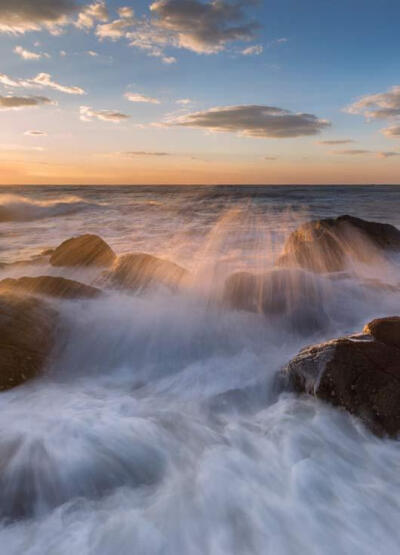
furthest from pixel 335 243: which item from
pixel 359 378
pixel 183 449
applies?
pixel 183 449

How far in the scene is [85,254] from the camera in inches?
Answer: 351

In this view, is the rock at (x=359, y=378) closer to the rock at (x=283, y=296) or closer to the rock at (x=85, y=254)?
the rock at (x=283, y=296)

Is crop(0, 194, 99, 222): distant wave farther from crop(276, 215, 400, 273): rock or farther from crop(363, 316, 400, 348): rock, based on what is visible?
crop(363, 316, 400, 348): rock

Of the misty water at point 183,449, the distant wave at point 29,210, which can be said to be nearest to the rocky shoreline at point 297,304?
the misty water at point 183,449

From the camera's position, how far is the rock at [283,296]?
6.05 m

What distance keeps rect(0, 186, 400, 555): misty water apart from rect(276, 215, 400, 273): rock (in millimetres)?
2931

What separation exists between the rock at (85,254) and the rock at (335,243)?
4454mm

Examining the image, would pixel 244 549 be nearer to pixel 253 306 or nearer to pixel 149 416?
pixel 149 416

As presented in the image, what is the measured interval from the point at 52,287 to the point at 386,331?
470 cm

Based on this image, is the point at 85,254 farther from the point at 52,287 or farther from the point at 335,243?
the point at 335,243

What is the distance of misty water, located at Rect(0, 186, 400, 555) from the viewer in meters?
2.62

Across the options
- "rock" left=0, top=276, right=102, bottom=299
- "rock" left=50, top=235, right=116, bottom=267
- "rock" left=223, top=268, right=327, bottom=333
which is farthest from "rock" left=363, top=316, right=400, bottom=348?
"rock" left=50, top=235, right=116, bottom=267

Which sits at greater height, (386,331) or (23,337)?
(386,331)

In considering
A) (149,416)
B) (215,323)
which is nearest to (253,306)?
(215,323)
